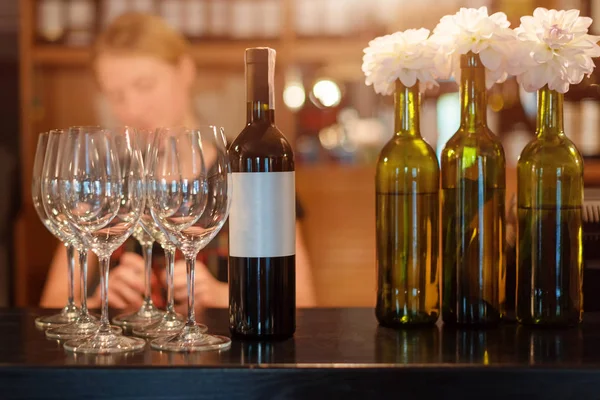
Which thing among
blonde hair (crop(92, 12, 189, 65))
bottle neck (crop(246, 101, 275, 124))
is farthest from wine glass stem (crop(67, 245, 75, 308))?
blonde hair (crop(92, 12, 189, 65))

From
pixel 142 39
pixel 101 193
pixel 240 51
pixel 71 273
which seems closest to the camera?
pixel 101 193

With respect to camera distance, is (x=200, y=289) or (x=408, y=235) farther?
(x=200, y=289)

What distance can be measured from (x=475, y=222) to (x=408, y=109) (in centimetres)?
15

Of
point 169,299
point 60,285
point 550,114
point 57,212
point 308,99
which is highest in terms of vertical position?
point 308,99

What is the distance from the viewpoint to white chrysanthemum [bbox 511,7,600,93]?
88cm

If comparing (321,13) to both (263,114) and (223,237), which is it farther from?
(263,114)

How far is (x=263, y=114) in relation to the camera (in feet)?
2.86

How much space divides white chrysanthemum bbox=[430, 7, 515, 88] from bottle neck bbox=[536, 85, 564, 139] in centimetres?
5

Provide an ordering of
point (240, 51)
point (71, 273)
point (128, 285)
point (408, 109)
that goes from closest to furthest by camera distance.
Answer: point (408, 109) → point (71, 273) → point (128, 285) → point (240, 51)

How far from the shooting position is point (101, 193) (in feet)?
2.74

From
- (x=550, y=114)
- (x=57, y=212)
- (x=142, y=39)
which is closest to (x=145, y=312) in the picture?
(x=57, y=212)

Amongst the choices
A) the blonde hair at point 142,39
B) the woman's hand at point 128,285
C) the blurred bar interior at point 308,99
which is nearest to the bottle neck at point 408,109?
the woman's hand at point 128,285

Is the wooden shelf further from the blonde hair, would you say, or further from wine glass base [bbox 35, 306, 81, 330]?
wine glass base [bbox 35, 306, 81, 330]

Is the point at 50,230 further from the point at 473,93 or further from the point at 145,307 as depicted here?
the point at 473,93
